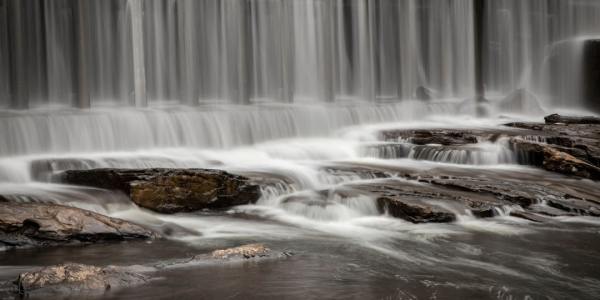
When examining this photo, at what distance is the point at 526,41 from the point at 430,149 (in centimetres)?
1590

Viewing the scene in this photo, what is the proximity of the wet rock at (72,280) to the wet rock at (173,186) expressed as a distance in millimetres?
3728

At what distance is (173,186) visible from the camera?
969 cm

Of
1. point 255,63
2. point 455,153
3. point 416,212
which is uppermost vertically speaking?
point 255,63

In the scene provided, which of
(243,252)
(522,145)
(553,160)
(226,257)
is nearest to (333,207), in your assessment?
(243,252)

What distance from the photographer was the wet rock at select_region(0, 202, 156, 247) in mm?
7617

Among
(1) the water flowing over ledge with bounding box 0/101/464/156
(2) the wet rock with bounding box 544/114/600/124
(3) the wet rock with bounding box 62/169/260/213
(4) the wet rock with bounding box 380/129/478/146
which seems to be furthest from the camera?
(2) the wet rock with bounding box 544/114/600/124

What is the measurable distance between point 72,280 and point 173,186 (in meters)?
4.23

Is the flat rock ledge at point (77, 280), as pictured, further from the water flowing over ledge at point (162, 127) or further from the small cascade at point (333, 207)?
the water flowing over ledge at point (162, 127)

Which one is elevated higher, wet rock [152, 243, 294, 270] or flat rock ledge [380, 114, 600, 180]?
flat rock ledge [380, 114, 600, 180]

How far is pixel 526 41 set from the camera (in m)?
27.0

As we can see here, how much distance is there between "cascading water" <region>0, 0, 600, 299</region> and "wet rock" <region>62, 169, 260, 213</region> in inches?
9.0

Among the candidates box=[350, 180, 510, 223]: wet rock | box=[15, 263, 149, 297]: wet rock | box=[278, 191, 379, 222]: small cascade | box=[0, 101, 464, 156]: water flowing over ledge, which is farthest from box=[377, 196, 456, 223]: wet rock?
box=[0, 101, 464, 156]: water flowing over ledge

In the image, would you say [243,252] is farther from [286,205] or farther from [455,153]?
[455,153]

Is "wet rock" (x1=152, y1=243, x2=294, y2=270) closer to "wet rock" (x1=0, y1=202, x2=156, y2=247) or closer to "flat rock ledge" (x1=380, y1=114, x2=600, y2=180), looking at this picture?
"wet rock" (x1=0, y1=202, x2=156, y2=247)
